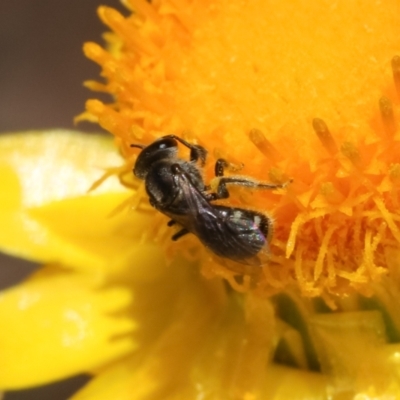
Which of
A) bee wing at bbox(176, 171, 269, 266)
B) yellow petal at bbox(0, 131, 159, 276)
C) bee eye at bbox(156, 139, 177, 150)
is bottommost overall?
yellow petal at bbox(0, 131, 159, 276)

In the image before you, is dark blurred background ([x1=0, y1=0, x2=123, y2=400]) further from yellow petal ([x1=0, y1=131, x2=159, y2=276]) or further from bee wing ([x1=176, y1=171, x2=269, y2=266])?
bee wing ([x1=176, y1=171, x2=269, y2=266])

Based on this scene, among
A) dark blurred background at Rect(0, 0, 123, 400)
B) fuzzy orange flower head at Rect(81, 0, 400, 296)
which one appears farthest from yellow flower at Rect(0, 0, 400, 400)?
dark blurred background at Rect(0, 0, 123, 400)

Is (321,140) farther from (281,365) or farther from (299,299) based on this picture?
(281,365)

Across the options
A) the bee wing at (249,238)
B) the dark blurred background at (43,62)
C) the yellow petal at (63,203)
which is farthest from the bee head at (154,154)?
the dark blurred background at (43,62)

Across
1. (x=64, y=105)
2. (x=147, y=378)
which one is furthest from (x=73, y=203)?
(x=64, y=105)

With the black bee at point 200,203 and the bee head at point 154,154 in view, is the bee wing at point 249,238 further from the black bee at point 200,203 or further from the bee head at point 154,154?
the bee head at point 154,154
